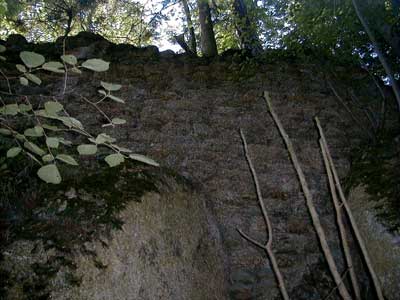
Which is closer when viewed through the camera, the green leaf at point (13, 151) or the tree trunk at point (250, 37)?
the green leaf at point (13, 151)

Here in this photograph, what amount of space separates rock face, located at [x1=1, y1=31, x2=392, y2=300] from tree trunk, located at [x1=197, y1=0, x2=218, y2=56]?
1.38 m

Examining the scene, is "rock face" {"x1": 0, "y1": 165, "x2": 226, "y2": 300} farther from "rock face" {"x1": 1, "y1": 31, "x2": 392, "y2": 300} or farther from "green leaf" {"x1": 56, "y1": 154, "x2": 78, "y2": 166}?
"green leaf" {"x1": 56, "y1": 154, "x2": 78, "y2": 166}

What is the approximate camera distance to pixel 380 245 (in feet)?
6.26

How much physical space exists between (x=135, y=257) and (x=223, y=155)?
1.00 meters

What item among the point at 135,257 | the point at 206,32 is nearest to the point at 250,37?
the point at 206,32

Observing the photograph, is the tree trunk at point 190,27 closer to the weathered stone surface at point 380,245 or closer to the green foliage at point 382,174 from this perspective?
the green foliage at point 382,174

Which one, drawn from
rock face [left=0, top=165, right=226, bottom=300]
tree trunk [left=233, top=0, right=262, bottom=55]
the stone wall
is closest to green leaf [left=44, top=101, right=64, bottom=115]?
rock face [left=0, top=165, right=226, bottom=300]

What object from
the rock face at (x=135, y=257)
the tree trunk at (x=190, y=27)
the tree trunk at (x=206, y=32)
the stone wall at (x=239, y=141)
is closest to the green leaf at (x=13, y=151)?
the rock face at (x=135, y=257)

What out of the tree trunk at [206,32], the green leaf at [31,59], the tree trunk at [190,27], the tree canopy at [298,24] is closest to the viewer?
the green leaf at [31,59]

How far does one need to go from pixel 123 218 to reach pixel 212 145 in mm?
965

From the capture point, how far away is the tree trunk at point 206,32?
4.12 m

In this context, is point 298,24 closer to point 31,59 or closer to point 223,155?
point 223,155

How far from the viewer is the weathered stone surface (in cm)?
181

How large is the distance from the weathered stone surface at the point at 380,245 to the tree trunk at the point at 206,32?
7.93 feet
